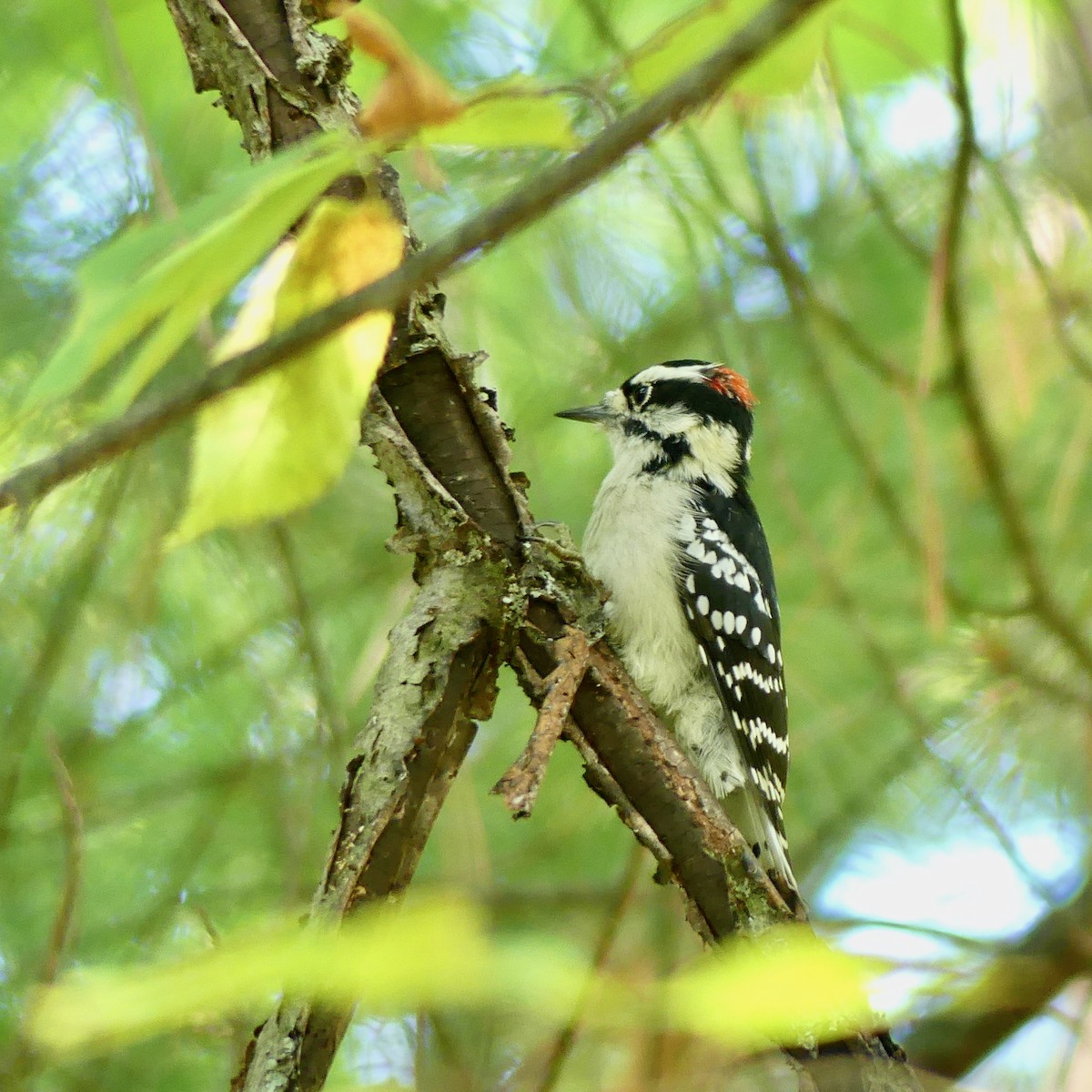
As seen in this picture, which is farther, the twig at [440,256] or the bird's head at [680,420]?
the bird's head at [680,420]

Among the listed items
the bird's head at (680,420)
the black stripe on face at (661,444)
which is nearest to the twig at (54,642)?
the bird's head at (680,420)

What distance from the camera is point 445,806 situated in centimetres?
285

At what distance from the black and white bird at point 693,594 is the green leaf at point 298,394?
204cm

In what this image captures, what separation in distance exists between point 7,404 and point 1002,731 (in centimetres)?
246

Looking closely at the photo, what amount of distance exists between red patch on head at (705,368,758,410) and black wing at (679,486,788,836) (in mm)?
388

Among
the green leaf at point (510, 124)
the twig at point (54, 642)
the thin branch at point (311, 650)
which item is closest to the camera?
the green leaf at point (510, 124)

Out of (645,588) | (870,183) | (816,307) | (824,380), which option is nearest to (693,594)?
(645,588)

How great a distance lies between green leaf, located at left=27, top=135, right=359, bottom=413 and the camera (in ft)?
2.51

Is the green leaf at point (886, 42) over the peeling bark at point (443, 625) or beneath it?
over

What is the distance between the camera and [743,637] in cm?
314

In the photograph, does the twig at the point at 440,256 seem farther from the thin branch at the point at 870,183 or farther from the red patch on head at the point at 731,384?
the red patch on head at the point at 731,384

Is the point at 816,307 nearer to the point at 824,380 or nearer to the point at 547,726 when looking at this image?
the point at 824,380

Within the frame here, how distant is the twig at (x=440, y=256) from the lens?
0.87 m

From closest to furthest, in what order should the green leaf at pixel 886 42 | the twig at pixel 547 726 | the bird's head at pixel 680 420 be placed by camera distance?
the twig at pixel 547 726 < the green leaf at pixel 886 42 < the bird's head at pixel 680 420
